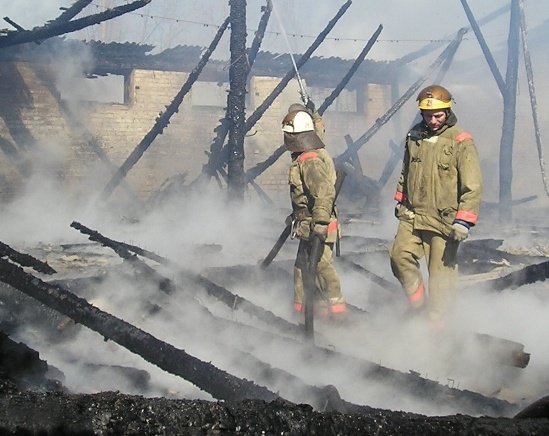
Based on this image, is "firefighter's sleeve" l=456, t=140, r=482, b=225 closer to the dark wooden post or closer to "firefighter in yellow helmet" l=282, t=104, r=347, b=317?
"firefighter in yellow helmet" l=282, t=104, r=347, b=317

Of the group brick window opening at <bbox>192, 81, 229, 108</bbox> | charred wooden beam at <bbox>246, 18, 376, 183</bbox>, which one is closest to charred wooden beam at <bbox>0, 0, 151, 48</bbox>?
charred wooden beam at <bbox>246, 18, 376, 183</bbox>

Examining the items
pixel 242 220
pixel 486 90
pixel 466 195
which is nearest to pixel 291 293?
pixel 466 195

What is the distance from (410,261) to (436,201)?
1.83 feet

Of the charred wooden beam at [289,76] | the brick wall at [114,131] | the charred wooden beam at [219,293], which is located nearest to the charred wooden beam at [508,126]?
the charred wooden beam at [289,76]

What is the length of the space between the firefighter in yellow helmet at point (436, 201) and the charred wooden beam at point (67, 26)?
374 cm

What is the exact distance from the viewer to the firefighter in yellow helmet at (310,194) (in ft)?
16.3

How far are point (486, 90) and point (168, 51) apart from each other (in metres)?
11.3

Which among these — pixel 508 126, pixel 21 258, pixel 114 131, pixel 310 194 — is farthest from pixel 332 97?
pixel 21 258

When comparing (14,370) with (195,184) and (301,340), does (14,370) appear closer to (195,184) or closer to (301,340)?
(301,340)

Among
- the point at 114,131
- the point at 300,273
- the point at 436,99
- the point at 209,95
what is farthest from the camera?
the point at 209,95

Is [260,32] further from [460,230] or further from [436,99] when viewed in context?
[460,230]

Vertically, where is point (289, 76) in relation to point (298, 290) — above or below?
above

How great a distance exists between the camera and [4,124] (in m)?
12.8

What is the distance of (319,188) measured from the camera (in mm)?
4934
